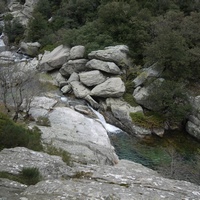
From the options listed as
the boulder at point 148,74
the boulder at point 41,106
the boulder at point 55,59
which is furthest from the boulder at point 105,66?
the boulder at point 41,106

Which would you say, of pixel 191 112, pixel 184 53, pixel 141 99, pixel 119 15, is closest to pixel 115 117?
pixel 141 99

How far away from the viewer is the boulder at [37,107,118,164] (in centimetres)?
1543

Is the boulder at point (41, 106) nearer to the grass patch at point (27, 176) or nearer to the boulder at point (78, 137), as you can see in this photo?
the boulder at point (78, 137)

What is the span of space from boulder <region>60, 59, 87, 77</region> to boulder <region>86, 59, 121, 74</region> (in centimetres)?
199

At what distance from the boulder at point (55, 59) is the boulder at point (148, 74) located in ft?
34.0

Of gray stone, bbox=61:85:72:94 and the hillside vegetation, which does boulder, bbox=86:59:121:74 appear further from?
gray stone, bbox=61:85:72:94

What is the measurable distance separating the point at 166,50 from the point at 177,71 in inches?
98.4

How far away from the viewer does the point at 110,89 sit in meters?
28.3

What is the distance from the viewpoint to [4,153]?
34.4 ft

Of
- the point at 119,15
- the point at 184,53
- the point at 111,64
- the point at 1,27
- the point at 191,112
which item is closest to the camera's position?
the point at 191,112

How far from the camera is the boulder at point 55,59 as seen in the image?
35.8 meters

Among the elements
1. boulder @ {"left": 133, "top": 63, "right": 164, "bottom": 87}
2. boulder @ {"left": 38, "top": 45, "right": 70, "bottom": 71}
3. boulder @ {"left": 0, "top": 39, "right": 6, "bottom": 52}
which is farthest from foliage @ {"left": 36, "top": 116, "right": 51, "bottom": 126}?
boulder @ {"left": 0, "top": 39, "right": 6, "bottom": 52}

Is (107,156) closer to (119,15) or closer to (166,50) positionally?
(166,50)

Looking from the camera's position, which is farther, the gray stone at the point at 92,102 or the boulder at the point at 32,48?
the boulder at the point at 32,48
